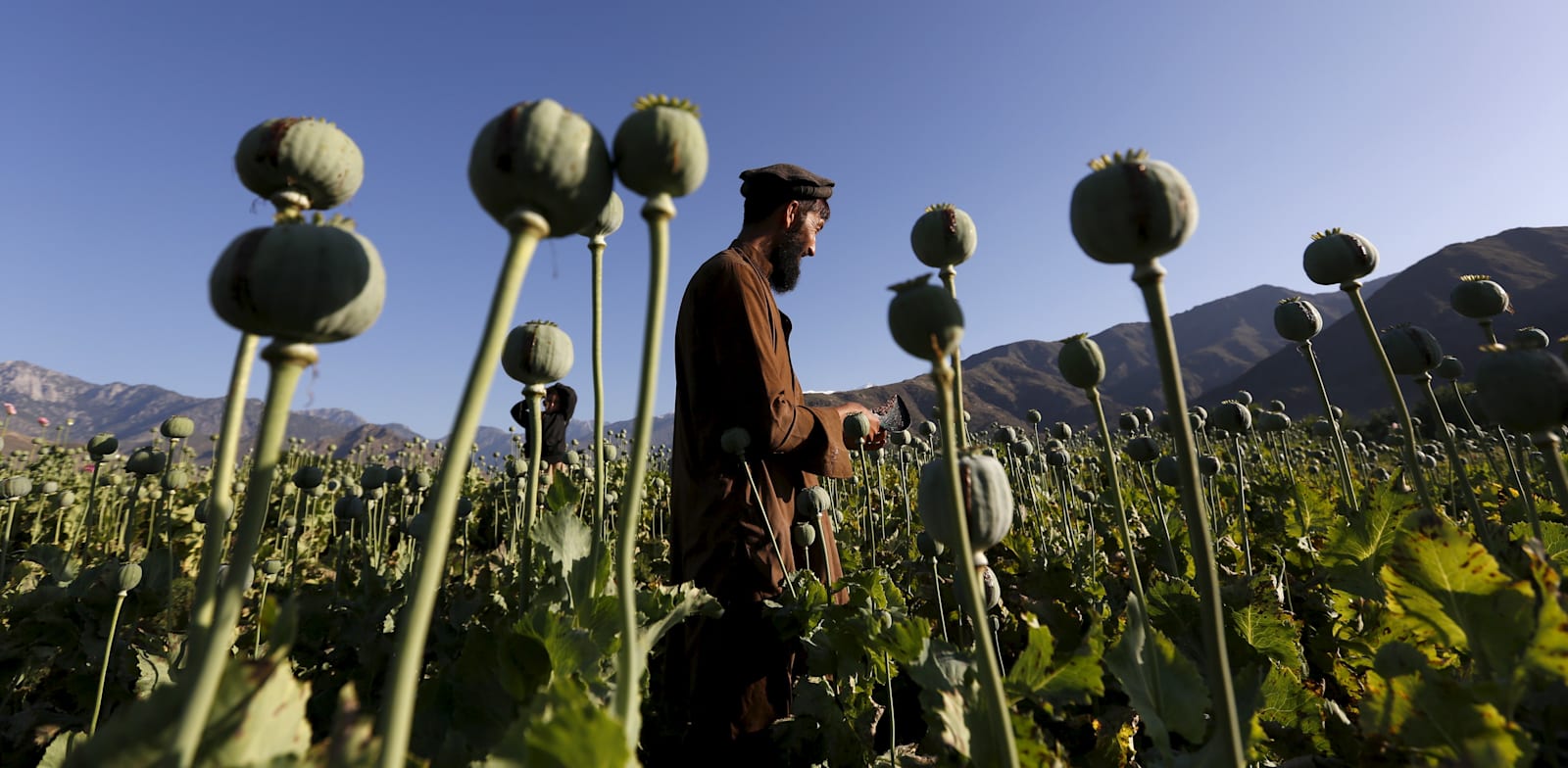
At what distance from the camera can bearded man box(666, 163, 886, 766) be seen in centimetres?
245

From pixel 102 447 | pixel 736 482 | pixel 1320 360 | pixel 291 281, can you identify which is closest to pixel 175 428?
pixel 102 447

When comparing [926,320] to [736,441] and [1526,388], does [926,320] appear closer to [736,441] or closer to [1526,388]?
[1526,388]

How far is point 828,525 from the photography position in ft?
9.98

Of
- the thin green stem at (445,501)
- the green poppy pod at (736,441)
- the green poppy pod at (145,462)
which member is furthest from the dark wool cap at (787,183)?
the green poppy pod at (145,462)

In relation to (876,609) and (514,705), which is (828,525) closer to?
(876,609)

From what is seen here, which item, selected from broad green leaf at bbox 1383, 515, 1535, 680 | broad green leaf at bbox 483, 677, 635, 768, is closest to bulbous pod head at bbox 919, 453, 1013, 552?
broad green leaf at bbox 483, 677, 635, 768

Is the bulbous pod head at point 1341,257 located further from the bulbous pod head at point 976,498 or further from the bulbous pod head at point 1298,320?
the bulbous pod head at point 976,498

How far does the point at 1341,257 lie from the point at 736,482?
1.91 m

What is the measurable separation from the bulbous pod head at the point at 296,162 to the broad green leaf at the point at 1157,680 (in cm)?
148

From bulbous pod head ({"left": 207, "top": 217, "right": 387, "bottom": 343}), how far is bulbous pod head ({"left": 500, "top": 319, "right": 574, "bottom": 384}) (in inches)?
20.4

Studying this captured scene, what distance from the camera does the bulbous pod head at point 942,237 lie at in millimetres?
1279

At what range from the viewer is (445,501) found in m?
0.59

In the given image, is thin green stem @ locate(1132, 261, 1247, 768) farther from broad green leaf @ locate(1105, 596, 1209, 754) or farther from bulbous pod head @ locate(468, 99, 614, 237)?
bulbous pod head @ locate(468, 99, 614, 237)

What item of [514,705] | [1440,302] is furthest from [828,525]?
[1440,302]
